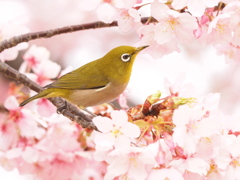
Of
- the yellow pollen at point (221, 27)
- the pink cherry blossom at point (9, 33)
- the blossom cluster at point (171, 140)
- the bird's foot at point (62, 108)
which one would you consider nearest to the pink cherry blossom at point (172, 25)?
the yellow pollen at point (221, 27)

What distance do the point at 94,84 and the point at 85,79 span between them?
0.05 meters

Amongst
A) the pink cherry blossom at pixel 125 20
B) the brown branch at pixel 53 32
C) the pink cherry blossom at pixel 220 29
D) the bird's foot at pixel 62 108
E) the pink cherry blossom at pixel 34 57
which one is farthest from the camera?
the pink cherry blossom at pixel 34 57

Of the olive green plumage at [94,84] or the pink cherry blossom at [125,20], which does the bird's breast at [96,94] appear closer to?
the olive green plumage at [94,84]

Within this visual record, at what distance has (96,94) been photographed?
2273mm

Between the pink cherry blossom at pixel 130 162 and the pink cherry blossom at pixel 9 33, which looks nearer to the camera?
the pink cherry blossom at pixel 130 162

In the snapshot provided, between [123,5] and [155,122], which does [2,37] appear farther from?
[155,122]

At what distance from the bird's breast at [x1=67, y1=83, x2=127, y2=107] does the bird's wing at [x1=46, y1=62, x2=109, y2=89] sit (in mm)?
26

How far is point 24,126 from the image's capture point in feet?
8.52

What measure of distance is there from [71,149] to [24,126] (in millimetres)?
359

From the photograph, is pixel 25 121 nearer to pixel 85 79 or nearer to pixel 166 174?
pixel 85 79

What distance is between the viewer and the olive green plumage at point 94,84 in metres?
2.25

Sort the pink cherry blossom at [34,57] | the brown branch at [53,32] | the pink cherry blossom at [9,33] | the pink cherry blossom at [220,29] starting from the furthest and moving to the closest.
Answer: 1. the pink cherry blossom at [34,57]
2. the pink cherry blossom at [9,33]
3. the brown branch at [53,32]
4. the pink cherry blossom at [220,29]

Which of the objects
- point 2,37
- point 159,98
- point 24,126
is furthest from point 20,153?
point 159,98

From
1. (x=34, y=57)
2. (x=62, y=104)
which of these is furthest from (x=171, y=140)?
(x=34, y=57)
